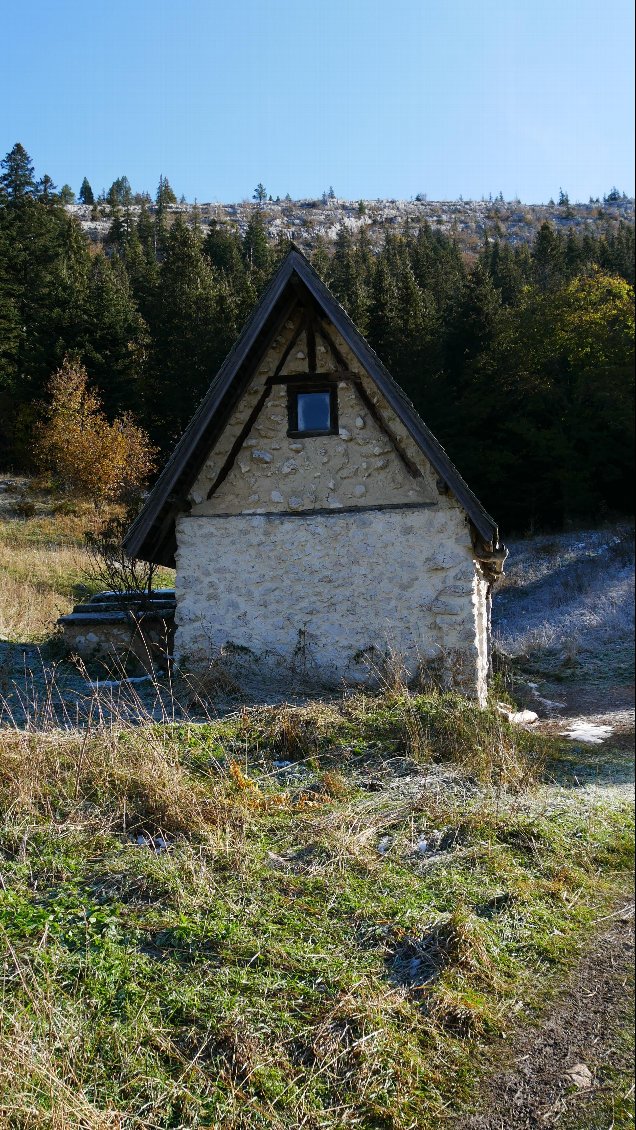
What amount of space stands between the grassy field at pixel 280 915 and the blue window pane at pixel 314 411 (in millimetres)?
4696

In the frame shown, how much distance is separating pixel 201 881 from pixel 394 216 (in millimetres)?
136345

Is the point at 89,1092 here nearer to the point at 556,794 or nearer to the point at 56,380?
the point at 556,794

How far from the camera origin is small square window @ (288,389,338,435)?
1139 cm

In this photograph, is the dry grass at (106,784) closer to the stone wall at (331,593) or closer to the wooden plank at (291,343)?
the stone wall at (331,593)

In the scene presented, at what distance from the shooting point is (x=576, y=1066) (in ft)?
14.0

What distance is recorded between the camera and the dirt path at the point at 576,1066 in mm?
3953

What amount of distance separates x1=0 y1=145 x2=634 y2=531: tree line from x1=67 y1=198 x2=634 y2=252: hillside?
53.7 meters

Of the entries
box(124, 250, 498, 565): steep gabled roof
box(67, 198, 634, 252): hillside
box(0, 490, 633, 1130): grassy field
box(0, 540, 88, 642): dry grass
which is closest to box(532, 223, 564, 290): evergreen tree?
box(0, 540, 88, 642): dry grass

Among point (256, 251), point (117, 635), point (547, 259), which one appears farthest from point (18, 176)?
point (117, 635)

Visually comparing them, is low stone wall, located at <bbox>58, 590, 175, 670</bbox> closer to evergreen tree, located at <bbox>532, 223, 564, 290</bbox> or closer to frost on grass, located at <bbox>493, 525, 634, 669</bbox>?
frost on grass, located at <bbox>493, 525, 634, 669</bbox>

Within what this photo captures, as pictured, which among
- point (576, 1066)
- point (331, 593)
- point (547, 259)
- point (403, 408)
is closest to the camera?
point (576, 1066)

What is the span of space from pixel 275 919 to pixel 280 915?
4 cm

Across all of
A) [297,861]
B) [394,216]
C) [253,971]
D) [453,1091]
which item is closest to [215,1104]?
[253,971]

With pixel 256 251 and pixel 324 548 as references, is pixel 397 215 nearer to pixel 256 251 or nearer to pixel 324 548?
pixel 256 251
